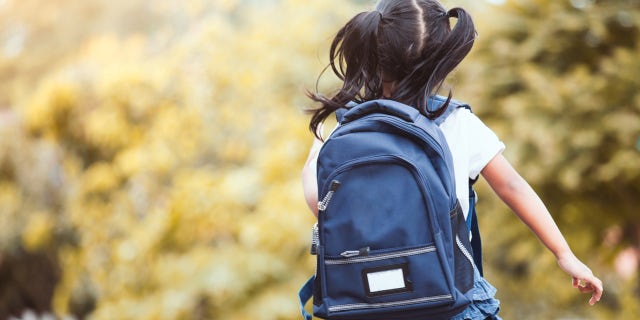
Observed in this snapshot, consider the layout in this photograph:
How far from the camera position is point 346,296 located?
138cm

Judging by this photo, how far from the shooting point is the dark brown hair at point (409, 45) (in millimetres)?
1497

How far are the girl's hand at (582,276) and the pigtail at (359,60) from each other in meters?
0.52

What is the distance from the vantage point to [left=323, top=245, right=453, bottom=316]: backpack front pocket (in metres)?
1.33

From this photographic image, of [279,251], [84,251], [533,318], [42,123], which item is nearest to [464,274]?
[279,251]

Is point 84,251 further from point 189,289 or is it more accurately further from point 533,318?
point 533,318

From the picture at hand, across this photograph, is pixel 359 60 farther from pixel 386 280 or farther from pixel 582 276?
pixel 582 276

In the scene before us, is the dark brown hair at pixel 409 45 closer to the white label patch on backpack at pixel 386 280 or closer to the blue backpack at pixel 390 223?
the blue backpack at pixel 390 223

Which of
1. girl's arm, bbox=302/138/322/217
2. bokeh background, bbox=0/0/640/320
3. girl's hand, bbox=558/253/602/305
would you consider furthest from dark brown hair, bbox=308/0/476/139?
bokeh background, bbox=0/0/640/320

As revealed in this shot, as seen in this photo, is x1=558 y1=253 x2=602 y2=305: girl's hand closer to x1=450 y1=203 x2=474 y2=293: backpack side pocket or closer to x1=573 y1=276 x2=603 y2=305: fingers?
x1=573 y1=276 x2=603 y2=305: fingers

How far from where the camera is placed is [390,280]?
1351 mm

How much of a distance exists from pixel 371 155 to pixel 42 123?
6.62m

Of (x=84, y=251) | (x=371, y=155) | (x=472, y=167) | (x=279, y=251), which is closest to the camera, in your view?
(x=371, y=155)

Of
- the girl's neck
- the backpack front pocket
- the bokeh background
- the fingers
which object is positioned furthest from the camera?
the bokeh background

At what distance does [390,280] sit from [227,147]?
194 inches
